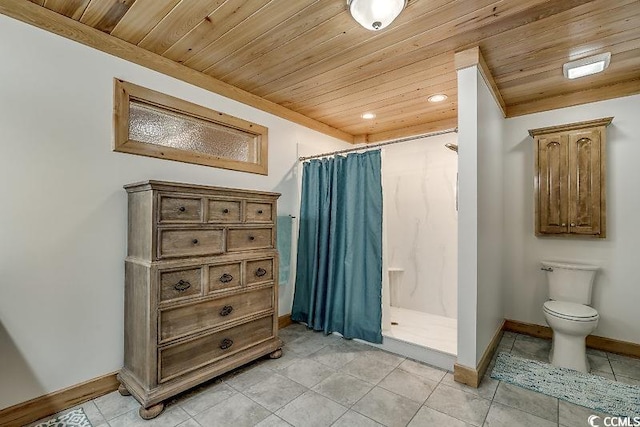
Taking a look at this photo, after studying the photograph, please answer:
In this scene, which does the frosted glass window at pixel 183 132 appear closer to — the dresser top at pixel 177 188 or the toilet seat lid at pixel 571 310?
the dresser top at pixel 177 188

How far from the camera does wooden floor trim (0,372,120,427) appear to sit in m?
1.59

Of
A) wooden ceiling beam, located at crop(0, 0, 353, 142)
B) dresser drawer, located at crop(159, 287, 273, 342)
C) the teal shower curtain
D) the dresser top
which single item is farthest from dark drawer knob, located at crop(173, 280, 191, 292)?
wooden ceiling beam, located at crop(0, 0, 353, 142)

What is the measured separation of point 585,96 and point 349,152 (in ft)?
7.25

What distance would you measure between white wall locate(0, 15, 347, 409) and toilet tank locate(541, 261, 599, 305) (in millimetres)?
3519

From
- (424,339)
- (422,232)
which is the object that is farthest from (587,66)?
(424,339)

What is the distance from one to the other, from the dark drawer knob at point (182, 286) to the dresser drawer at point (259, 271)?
0.44 metres

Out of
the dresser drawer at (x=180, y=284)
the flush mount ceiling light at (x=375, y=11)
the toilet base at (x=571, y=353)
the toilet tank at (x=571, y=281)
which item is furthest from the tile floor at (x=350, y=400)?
the flush mount ceiling light at (x=375, y=11)

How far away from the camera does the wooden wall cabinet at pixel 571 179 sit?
2623 mm

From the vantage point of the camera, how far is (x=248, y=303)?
2.25 metres

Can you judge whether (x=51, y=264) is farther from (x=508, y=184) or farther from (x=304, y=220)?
(x=508, y=184)

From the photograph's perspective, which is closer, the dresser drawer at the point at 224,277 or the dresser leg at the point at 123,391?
the dresser leg at the point at 123,391

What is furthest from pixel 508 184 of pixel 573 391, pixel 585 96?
pixel 573 391

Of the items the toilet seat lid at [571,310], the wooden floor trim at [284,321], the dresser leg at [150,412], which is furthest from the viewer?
the wooden floor trim at [284,321]

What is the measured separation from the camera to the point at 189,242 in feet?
6.29
